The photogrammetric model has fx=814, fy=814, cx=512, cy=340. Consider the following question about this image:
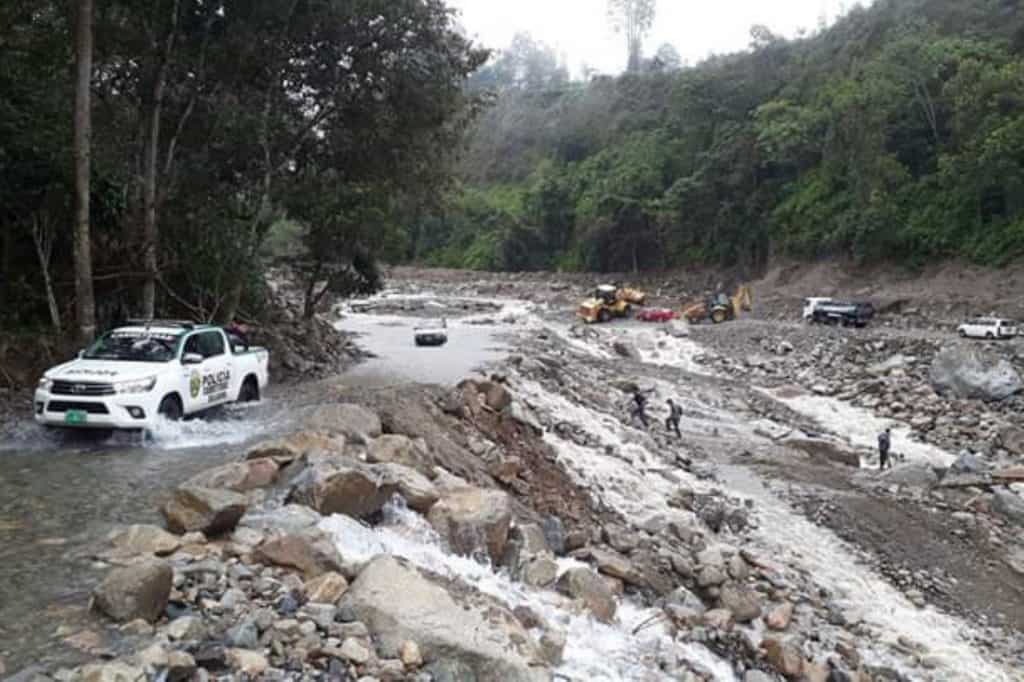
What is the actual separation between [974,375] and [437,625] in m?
25.3

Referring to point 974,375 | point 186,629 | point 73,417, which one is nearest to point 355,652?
point 186,629

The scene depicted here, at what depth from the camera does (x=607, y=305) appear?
48.5m

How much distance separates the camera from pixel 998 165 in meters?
41.3

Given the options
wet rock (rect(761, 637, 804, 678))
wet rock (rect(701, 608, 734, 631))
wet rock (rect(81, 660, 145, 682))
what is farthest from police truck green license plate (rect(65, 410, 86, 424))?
wet rock (rect(761, 637, 804, 678))

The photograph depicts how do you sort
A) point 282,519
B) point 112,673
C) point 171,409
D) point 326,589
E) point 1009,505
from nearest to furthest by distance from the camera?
point 112,673
point 326,589
point 282,519
point 171,409
point 1009,505

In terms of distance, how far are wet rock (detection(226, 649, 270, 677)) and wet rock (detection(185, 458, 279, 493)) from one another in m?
3.26

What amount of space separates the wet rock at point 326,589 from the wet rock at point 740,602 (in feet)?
18.9

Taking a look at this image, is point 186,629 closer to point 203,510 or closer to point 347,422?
point 203,510

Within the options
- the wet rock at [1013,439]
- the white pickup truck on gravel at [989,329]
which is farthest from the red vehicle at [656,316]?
the wet rock at [1013,439]

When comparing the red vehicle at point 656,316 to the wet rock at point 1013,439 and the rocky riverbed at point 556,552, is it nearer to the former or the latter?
the rocky riverbed at point 556,552

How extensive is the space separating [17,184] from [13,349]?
3.15m

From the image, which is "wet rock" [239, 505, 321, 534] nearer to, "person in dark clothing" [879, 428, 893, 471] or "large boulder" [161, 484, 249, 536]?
"large boulder" [161, 484, 249, 536]

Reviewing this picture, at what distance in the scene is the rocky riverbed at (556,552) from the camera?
21.4 feet

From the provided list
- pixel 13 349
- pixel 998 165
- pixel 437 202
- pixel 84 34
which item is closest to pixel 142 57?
pixel 84 34
